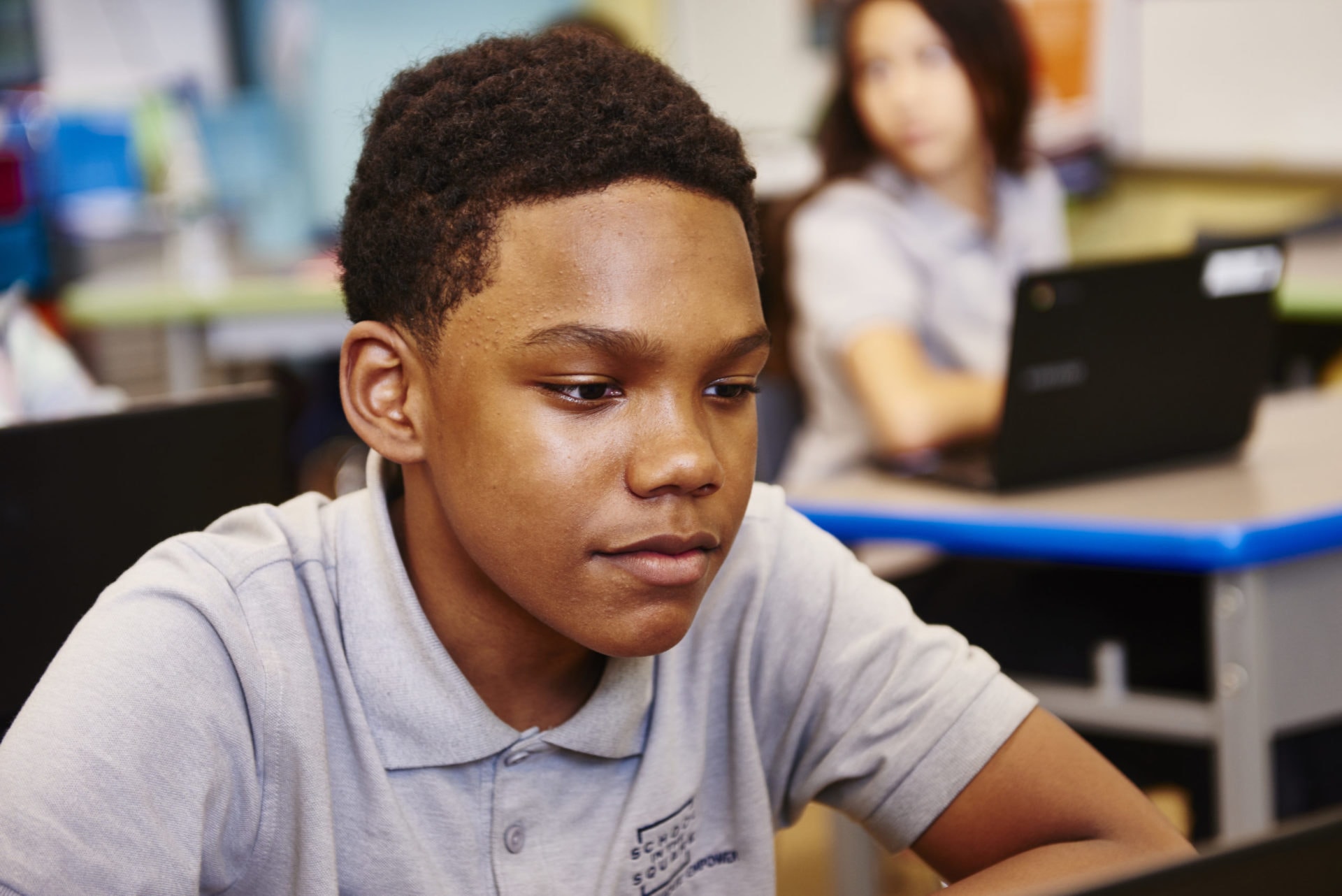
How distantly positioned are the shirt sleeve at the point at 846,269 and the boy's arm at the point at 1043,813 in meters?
1.26

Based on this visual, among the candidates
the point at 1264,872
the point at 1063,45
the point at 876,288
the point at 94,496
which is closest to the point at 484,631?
the point at 94,496

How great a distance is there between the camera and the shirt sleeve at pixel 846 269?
86.4 inches

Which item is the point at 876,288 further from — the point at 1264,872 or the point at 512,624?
the point at 1264,872

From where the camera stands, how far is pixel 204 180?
4.65 metres

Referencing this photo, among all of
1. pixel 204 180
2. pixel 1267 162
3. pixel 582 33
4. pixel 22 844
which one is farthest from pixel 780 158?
pixel 22 844

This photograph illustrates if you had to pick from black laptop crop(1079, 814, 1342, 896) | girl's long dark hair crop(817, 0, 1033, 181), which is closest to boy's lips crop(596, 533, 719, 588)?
black laptop crop(1079, 814, 1342, 896)

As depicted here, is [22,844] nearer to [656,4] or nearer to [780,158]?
[780,158]

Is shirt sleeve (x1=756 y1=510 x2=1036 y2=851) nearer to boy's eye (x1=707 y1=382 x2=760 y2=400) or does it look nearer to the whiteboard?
boy's eye (x1=707 y1=382 x2=760 y2=400)

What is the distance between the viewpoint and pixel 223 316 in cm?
379

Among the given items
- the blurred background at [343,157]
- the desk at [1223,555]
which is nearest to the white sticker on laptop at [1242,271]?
the desk at [1223,555]

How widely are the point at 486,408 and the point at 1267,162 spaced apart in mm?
3528

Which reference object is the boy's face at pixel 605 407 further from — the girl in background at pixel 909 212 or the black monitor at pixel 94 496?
the girl in background at pixel 909 212

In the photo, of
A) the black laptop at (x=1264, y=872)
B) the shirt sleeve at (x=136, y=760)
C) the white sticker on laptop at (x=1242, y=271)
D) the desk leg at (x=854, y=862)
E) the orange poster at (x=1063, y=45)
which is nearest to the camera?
the black laptop at (x=1264, y=872)

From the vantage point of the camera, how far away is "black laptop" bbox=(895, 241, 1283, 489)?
5.26 feet
